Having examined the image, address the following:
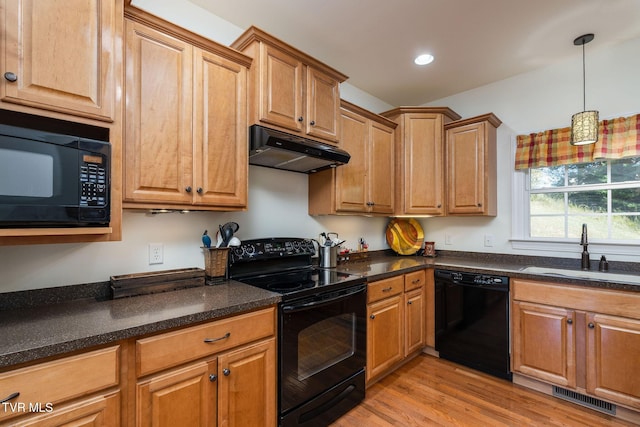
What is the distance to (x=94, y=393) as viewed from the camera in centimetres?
108

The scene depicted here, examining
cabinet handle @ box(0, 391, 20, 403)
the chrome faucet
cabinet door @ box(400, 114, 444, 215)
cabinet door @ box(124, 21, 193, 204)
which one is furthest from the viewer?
cabinet door @ box(400, 114, 444, 215)

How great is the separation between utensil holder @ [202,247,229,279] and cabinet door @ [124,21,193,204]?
386 millimetres

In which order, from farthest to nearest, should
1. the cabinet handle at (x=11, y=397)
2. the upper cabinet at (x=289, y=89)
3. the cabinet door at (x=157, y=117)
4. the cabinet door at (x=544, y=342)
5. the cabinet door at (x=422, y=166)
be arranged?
1. the cabinet door at (x=422, y=166)
2. the cabinet door at (x=544, y=342)
3. the upper cabinet at (x=289, y=89)
4. the cabinet door at (x=157, y=117)
5. the cabinet handle at (x=11, y=397)

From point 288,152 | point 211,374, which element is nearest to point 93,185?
point 211,374

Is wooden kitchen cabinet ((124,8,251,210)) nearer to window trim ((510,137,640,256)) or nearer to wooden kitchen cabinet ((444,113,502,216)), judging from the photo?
wooden kitchen cabinet ((444,113,502,216))

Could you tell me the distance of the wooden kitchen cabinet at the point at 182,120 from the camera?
1.47 meters

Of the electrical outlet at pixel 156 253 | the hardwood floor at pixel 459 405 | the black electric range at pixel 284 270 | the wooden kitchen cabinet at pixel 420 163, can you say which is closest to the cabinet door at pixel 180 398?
the black electric range at pixel 284 270

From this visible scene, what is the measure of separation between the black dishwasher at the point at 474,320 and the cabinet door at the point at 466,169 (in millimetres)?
746

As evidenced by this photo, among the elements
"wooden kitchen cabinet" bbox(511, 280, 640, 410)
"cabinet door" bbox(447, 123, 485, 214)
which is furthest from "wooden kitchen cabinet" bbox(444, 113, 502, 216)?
"wooden kitchen cabinet" bbox(511, 280, 640, 410)

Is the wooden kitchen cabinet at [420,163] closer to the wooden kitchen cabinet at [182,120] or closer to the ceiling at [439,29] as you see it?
the ceiling at [439,29]

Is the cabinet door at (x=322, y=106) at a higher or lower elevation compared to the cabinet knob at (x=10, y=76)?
higher

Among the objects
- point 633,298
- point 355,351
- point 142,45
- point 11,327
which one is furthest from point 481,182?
point 11,327

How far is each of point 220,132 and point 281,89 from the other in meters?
0.54

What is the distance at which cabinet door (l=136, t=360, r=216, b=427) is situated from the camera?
1.19 meters
